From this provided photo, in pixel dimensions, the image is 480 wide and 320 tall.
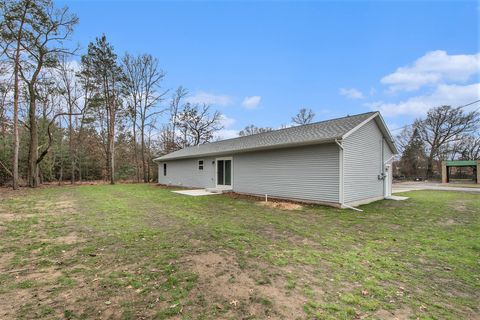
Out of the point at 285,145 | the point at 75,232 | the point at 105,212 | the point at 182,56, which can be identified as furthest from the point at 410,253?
the point at 182,56

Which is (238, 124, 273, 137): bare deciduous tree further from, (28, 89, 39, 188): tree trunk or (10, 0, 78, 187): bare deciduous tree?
(28, 89, 39, 188): tree trunk

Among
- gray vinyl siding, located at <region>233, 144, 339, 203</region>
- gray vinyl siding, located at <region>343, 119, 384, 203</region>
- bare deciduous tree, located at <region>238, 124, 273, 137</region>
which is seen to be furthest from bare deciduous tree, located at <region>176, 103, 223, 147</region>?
gray vinyl siding, located at <region>343, 119, 384, 203</region>

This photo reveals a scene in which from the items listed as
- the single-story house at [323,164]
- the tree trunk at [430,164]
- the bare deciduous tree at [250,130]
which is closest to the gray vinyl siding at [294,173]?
the single-story house at [323,164]

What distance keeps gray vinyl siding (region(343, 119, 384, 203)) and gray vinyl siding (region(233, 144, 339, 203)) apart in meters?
0.52

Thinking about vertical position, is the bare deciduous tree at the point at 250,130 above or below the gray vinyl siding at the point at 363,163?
above

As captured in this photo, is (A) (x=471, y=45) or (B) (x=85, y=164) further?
(B) (x=85, y=164)

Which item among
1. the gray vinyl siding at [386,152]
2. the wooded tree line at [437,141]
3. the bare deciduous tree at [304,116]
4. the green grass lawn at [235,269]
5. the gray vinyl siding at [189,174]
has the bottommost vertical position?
the green grass lawn at [235,269]

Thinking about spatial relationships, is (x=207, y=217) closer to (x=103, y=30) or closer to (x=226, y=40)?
(x=226, y=40)

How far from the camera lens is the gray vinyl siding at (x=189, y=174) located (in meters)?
15.1

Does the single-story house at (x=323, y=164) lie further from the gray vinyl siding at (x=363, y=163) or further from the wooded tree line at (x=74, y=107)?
the wooded tree line at (x=74, y=107)

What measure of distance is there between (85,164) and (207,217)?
2347cm

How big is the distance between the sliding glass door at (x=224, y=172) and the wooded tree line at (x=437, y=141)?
3170cm

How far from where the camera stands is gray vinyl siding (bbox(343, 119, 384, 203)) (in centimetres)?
887

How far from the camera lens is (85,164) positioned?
2438 centimetres
